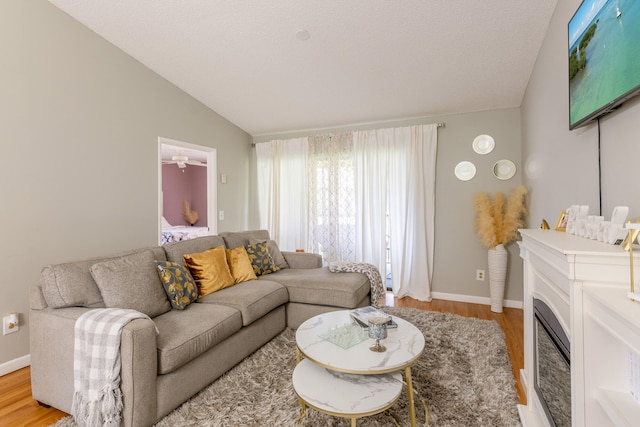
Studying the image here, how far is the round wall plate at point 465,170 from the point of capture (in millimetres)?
3756

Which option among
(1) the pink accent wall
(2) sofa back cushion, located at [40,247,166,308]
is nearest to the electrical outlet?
(2) sofa back cushion, located at [40,247,166,308]

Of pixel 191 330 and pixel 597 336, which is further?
pixel 191 330

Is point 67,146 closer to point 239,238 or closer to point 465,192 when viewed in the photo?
point 239,238

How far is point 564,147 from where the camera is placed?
205 cm

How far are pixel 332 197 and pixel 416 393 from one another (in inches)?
112

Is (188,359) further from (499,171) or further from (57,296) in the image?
(499,171)

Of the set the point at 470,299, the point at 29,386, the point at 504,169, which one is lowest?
the point at 29,386

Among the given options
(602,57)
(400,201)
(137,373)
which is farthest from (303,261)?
(602,57)

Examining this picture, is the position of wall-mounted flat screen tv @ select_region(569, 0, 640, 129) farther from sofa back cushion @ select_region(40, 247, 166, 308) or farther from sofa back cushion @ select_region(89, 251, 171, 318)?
sofa back cushion @ select_region(40, 247, 166, 308)

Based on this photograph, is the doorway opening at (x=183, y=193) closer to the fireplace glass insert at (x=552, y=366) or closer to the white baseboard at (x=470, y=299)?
the white baseboard at (x=470, y=299)

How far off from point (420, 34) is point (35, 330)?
335 cm

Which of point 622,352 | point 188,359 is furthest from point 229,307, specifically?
point 622,352

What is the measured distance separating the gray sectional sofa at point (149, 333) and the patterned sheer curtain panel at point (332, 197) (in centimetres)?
179

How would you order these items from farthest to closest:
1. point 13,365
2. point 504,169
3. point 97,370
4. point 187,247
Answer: point 504,169 < point 187,247 < point 13,365 < point 97,370
